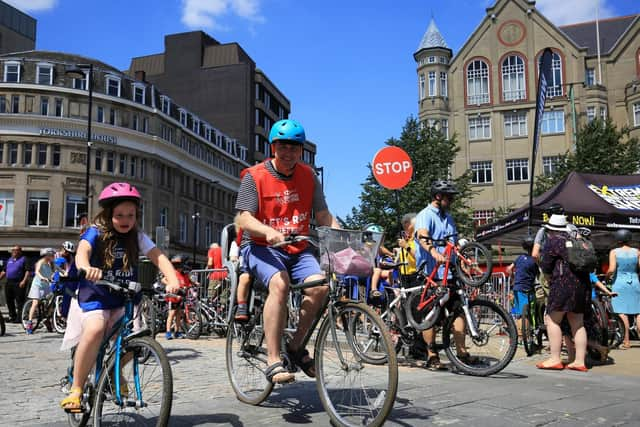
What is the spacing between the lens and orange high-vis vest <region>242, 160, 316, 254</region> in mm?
4629

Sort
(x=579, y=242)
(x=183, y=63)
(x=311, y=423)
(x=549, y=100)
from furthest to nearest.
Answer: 1. (x=183, y=63)
2. (x=549, y=100)
3. (x=579, y=242)
4. (x=311, y=423)

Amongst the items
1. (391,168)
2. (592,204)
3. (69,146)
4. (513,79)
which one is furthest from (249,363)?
(69,146)

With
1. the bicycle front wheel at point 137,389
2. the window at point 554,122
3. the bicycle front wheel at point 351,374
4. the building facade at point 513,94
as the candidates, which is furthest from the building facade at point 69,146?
the bicycle front wheel at point 351,374

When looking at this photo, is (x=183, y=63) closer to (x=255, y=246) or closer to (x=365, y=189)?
(x=365, y=189)

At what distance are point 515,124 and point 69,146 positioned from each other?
37.8m

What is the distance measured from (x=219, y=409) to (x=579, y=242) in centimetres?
495

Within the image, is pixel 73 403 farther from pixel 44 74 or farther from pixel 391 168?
pixel 44 74

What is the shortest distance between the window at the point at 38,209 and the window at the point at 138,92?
41.9 ft

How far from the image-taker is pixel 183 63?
3012 inches

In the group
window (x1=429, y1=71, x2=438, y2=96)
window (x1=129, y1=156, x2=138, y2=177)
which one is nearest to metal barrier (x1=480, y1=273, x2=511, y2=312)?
window (x1=429, y1=71, x2=438, y2=96)

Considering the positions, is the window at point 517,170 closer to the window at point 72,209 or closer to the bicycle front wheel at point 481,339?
the window at point 72,209

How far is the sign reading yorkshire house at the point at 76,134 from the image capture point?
168 feet

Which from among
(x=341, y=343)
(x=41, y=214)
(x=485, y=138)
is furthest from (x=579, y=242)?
(x=41, y=214)

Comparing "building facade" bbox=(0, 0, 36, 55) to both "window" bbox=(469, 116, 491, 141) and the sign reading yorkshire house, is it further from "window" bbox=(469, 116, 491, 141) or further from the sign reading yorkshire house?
"window" bbox=(469, 116, 491, 141)
